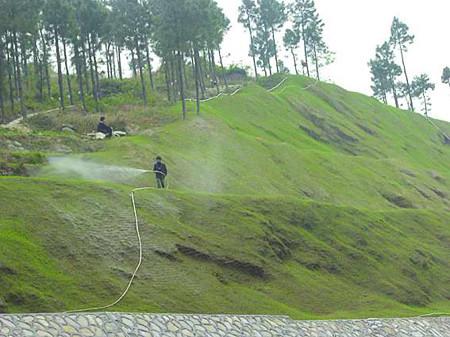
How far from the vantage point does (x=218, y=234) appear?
2650 centimetres

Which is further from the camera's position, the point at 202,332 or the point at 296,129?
the point at 296,129

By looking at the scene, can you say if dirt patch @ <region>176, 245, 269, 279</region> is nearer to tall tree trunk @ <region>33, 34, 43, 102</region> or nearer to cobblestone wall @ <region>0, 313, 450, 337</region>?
cobblestone wall @ <region>0, 313, 450, 337</region>

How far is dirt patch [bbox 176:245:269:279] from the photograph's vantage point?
2425cm

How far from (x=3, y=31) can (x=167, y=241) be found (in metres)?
39.1

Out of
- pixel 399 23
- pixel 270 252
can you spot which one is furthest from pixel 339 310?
pixel 399 23

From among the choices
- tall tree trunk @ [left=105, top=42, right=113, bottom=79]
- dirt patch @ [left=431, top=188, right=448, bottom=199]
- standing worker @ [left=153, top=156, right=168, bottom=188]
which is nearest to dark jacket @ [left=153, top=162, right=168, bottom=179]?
standing worker @ [left=153, top=156, right=168, bottom=188]

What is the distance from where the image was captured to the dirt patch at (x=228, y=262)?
79.6 ft

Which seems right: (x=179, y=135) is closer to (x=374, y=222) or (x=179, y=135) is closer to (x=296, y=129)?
(x=374, y=222)

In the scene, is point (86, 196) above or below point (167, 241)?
above

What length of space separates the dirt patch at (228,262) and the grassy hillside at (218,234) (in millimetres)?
47

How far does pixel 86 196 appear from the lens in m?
25.0

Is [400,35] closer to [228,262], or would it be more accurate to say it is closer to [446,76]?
[446,76]

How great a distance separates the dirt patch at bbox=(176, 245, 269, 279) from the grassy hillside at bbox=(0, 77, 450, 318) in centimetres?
5

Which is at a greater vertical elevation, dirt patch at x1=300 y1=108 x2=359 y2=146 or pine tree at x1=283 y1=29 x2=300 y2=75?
pine tree at x1=283 y1=29 x2=300 y2=75
